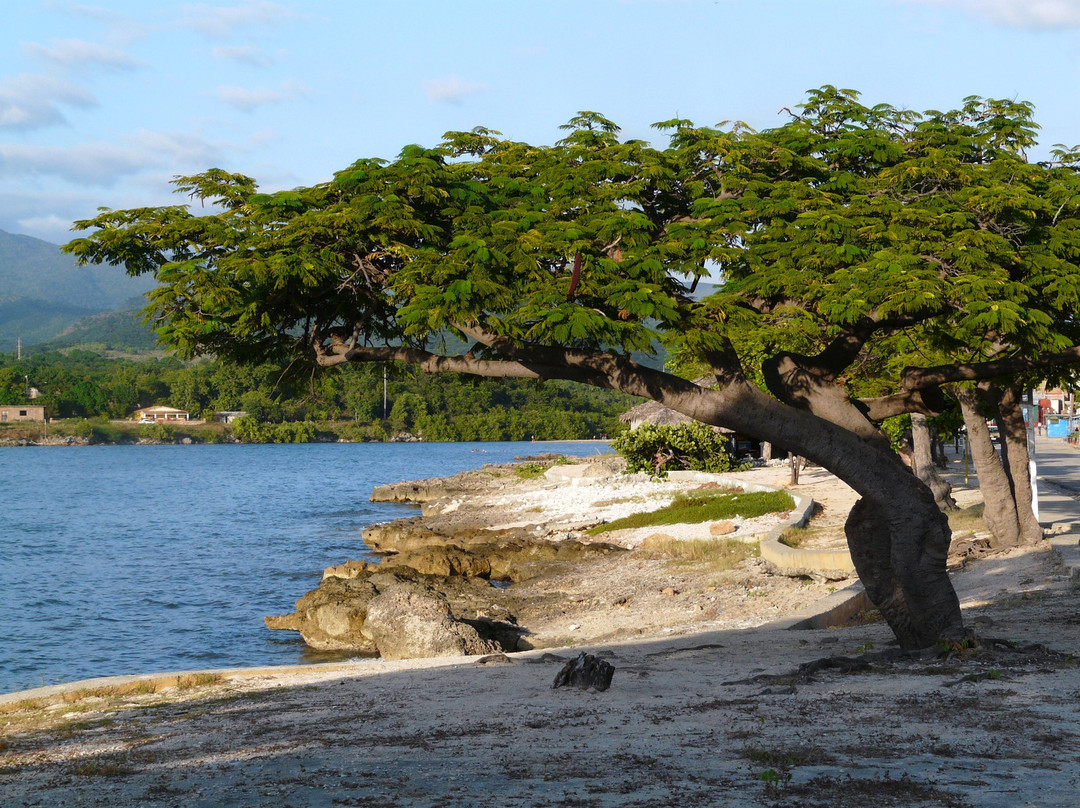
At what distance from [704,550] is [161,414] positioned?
146 m

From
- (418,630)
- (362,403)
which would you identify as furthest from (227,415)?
(418,630)

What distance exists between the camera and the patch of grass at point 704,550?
817 inches

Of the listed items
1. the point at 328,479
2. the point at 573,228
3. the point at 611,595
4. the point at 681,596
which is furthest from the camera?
the point at 328,479

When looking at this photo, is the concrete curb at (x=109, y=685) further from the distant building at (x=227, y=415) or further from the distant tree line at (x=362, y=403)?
the distant building at (x=227, y=415)

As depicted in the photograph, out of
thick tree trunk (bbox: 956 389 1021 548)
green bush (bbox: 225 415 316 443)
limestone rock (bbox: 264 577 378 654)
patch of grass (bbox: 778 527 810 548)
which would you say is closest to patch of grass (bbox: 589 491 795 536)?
patch of grass (bbox: 778 527 810 548)

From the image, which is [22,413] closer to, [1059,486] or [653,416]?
[653,416]

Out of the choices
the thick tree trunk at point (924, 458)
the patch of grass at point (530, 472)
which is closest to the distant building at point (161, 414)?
the patch of grass at point (530, 472)

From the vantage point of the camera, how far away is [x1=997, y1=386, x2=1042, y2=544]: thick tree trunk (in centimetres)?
1588

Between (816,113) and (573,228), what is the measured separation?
4.01 metres

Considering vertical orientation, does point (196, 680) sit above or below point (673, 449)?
below

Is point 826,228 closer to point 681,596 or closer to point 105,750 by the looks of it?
point 105,750

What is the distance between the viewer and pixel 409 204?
930 cm

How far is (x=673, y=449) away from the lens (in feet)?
126

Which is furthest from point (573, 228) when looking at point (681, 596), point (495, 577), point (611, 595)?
point (495, 577)
